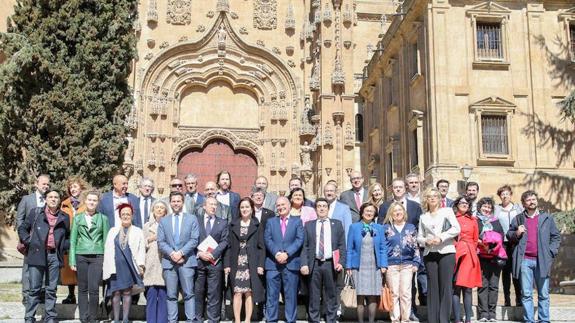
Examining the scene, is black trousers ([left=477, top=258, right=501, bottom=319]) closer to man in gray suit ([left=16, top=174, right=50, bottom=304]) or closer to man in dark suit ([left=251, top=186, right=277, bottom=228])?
man in dark suit ([left=251, top=186, right=277, bottom=228])

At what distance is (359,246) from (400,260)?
2.10ft

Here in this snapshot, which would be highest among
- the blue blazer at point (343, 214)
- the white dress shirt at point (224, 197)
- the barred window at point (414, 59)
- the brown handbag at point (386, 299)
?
the barred window at point (414, 59)

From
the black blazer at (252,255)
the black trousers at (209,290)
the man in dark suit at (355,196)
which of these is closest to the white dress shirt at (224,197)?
the black blazer at (252,255)

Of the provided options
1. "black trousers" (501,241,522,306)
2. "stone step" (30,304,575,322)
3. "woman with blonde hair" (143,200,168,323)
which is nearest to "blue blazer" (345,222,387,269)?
"stone step" (30,304,575,322)

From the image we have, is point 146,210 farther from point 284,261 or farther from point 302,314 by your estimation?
point 302,314

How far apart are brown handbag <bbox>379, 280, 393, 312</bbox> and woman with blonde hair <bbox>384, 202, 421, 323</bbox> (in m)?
0.05

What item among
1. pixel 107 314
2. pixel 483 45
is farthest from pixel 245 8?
pixel 107 314

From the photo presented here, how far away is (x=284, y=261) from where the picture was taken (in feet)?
32.4

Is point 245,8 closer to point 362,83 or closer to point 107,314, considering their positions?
point 362,83

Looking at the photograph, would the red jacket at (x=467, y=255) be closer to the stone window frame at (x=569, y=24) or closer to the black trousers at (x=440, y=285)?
the black trousers at (x=440, y=285)

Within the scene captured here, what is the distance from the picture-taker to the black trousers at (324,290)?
393 inches

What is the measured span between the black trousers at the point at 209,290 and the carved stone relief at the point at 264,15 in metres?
23.2

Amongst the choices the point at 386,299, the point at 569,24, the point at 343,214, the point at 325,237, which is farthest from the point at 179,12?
the point at 386,299

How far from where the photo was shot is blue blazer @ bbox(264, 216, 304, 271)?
9.94m
